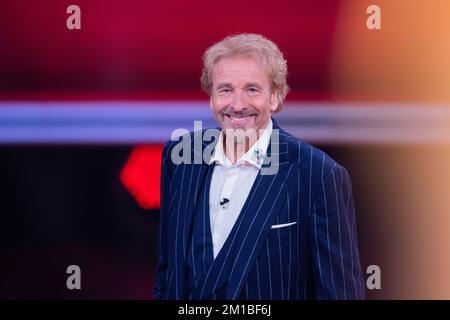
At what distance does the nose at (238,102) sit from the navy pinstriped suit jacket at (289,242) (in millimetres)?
168

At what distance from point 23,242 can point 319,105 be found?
50.1 inches

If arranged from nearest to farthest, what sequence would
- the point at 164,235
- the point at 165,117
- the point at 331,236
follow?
the point at 331,236, the point at 164,235, the point at 165,117

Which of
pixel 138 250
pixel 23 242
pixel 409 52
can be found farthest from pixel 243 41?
pixel 23 242

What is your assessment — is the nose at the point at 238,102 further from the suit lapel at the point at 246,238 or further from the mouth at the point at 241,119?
the suit lapel at the point at 246,238

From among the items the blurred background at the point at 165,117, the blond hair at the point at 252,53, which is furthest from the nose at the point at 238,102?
the blurred background at the point at 165,117

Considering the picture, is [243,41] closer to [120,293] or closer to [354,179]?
[354,179]

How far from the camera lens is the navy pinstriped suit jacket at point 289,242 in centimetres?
196

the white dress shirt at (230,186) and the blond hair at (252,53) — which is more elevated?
the blond hair at (252,53)

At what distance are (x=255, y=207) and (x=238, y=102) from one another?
1.07 feet

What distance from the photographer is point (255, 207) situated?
78.1 inches

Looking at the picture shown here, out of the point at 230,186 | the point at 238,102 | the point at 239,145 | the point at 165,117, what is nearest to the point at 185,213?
the point at 230,186

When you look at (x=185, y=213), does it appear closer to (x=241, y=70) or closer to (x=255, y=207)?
(x=255, y=207)

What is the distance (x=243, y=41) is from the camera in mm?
2055

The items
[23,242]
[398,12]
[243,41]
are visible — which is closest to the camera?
[243,41]
